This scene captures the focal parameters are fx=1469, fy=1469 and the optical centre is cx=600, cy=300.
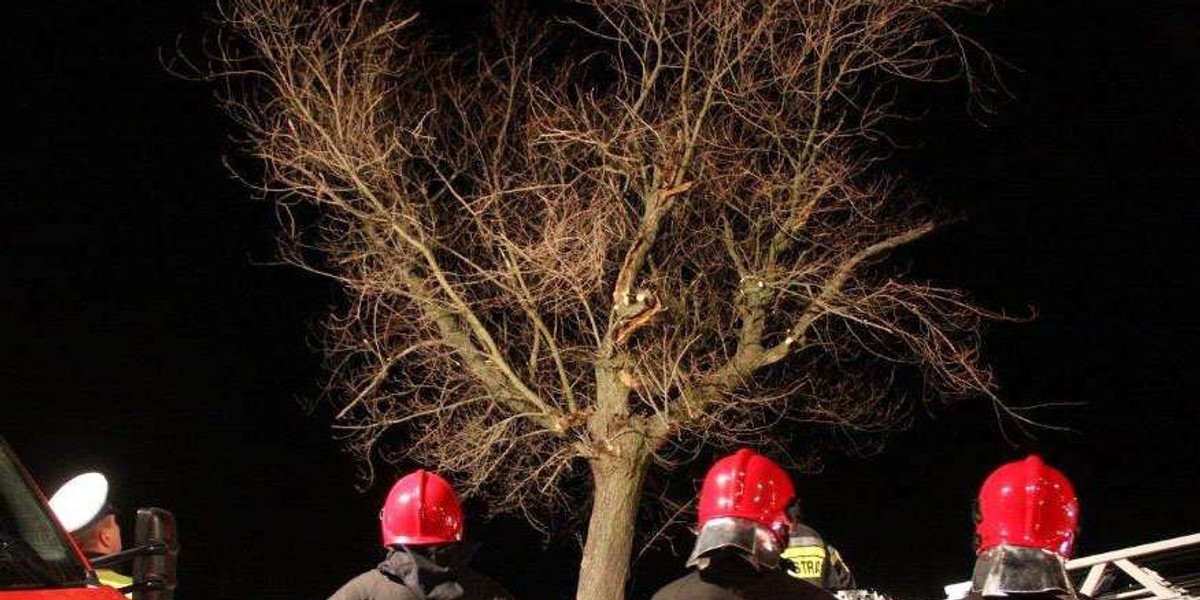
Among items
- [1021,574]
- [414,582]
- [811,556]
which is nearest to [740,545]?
[1021,574]

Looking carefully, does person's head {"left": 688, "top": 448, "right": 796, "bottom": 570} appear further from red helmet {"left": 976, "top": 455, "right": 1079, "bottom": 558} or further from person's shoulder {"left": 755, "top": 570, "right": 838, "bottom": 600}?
red helmet {"left": 976, "top": 455, "right": 1079, "bottom": 558}

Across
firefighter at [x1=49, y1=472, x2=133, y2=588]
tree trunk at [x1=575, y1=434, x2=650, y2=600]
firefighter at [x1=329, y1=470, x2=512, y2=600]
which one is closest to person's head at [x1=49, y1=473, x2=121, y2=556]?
firefighter at [x1=49, y1=472, x2=133, y2=588]

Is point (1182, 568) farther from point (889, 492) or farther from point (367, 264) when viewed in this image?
point (889, 492)

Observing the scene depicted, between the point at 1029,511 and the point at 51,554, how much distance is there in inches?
117

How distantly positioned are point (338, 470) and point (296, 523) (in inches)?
73.4

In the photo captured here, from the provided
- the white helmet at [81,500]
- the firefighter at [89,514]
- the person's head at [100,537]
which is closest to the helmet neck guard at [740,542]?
the firefighter at [89,514]

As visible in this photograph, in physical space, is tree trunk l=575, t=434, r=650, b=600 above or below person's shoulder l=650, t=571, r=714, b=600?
above

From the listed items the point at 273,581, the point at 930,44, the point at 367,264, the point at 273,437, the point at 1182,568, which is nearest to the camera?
the point at 1182,568

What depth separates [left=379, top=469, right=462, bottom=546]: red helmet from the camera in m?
5.48

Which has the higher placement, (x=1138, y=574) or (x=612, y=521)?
(x=612, y=521)

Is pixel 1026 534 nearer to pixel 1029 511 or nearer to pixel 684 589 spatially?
pixel 1029 511

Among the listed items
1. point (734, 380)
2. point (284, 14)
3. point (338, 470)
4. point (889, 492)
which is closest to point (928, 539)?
point (889, 492)

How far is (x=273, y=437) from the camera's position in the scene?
3500cm

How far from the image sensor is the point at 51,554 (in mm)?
4508
